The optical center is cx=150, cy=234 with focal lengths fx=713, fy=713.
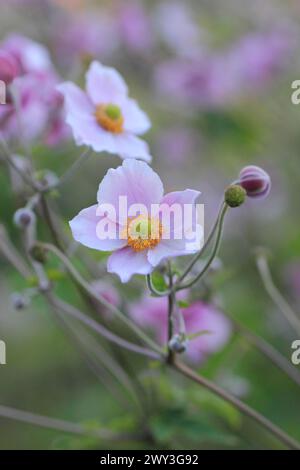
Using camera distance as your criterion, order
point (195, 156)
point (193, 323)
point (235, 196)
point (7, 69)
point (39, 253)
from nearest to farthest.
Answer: point (235, 196) < point (39, 253) < point (7, 69) < point (193, 323) < point (195, 156)

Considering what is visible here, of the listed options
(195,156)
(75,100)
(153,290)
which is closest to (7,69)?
(75,100)

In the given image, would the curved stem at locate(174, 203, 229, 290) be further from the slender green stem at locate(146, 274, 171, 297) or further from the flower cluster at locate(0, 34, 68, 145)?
the flower cluster at locate(0, 34, 68, 145)

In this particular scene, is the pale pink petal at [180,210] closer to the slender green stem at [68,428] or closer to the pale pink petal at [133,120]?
the pale pink petal at [133,120]

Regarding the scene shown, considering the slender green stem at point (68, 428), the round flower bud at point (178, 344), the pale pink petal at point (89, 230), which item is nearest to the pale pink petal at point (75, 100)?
the pale pink petal at point (89, 230)

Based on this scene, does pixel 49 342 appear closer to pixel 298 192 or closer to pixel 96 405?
pixel 96 405

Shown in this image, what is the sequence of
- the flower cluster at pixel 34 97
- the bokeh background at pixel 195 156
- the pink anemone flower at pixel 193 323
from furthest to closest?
the bokeh background at pixel 195 156 < the pink anemone flower at pixel 193 323 < the flower cluster at pixel 34 97

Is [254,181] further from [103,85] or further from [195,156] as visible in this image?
[195,156]
